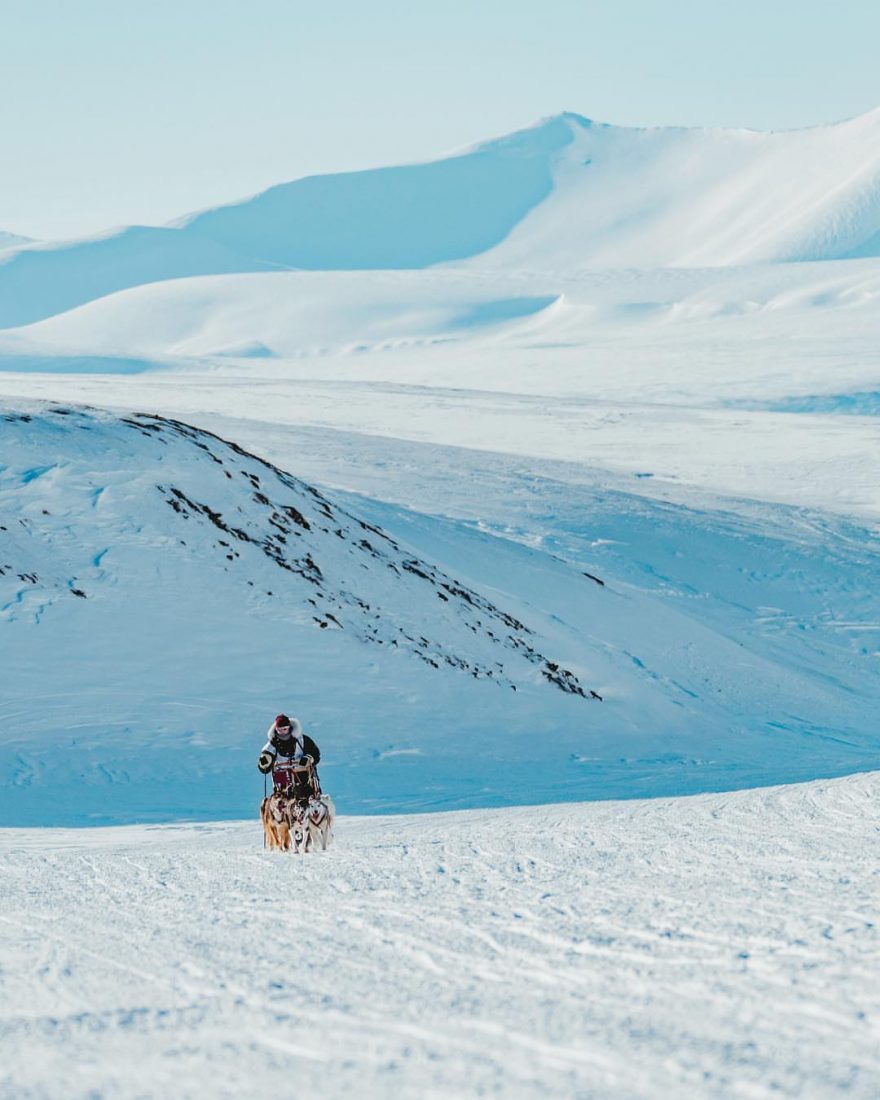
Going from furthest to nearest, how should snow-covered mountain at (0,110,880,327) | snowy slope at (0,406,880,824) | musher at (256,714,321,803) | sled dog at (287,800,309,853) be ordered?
snow-covered mountain at (0,110,880,327) < snowy slope at (0,406,880,824) < sled dog at (287,800,309,853) < musher at (256,714,321,803)

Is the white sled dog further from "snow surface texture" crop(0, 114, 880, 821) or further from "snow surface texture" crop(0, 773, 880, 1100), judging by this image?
"snow surface texture" crop(0, 114, 880, 821)

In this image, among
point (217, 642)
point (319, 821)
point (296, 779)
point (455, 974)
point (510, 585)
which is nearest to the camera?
point (455, 974)

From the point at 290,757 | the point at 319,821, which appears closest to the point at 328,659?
the point at 319,821

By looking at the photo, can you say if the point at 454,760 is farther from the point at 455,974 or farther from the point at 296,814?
the point at 455,974

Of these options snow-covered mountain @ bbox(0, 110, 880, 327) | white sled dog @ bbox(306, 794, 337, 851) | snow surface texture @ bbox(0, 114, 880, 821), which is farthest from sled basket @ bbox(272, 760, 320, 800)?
snow-covered mountain @ bbox(0, 110, 880, 327)

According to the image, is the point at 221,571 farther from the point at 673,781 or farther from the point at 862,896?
the point at 862,896

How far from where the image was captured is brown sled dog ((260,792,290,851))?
30.2ft

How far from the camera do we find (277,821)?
926 cm

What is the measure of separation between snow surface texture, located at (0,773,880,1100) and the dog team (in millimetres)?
Answer: 615

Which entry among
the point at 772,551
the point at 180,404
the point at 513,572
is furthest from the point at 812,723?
the point at 180,404

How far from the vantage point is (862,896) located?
6.25m

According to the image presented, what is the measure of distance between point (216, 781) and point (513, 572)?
12128mm

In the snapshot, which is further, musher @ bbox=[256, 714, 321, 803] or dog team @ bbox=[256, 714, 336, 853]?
dog team @ bbox=[256, 714, 336, 853]

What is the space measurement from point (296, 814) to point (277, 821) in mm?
143
